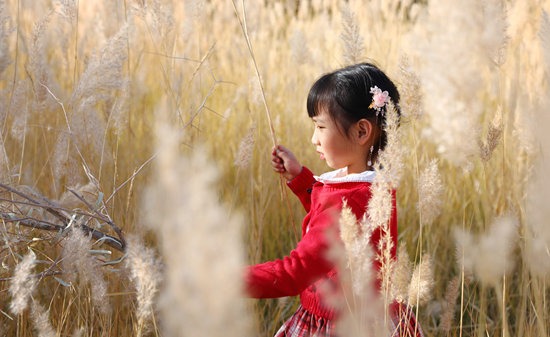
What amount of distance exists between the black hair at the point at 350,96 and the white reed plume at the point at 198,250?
2.92 feet

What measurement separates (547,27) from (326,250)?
60 cm

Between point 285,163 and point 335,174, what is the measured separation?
6.2 inches

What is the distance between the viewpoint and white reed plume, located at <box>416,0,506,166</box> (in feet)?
2.58

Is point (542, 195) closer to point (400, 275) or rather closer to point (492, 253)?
point (492, 253)

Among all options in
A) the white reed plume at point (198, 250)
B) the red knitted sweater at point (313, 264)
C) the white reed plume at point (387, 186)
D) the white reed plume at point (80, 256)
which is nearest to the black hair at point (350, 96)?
the red knitted sweater at point (313, 264)

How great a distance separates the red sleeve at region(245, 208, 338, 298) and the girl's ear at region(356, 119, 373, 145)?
0.23 meters

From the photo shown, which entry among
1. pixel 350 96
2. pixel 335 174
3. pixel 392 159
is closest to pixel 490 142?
pixel 392 159

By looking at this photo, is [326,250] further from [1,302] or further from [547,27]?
[1,302]

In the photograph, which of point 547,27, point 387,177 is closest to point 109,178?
point 387,177

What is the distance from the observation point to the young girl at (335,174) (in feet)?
3.60

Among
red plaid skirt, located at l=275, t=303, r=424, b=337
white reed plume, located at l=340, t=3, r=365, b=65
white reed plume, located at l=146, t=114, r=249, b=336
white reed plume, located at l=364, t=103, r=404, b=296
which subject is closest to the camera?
white reed plume, located at l=146, t=114, r=249, b=336

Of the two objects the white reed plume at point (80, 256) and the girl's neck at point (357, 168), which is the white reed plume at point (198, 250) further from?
the girl's neck at point (357, 168)

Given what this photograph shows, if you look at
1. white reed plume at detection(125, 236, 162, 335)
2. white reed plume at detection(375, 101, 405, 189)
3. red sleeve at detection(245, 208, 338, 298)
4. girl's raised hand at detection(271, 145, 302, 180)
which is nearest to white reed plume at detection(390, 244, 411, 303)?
white reed plume at detection(375, 101, 405, 189)

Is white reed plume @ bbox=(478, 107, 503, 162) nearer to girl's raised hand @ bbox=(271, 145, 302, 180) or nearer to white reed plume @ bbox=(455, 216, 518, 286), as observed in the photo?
white reed plume @ bbox=(455, 216, 518, 286)
